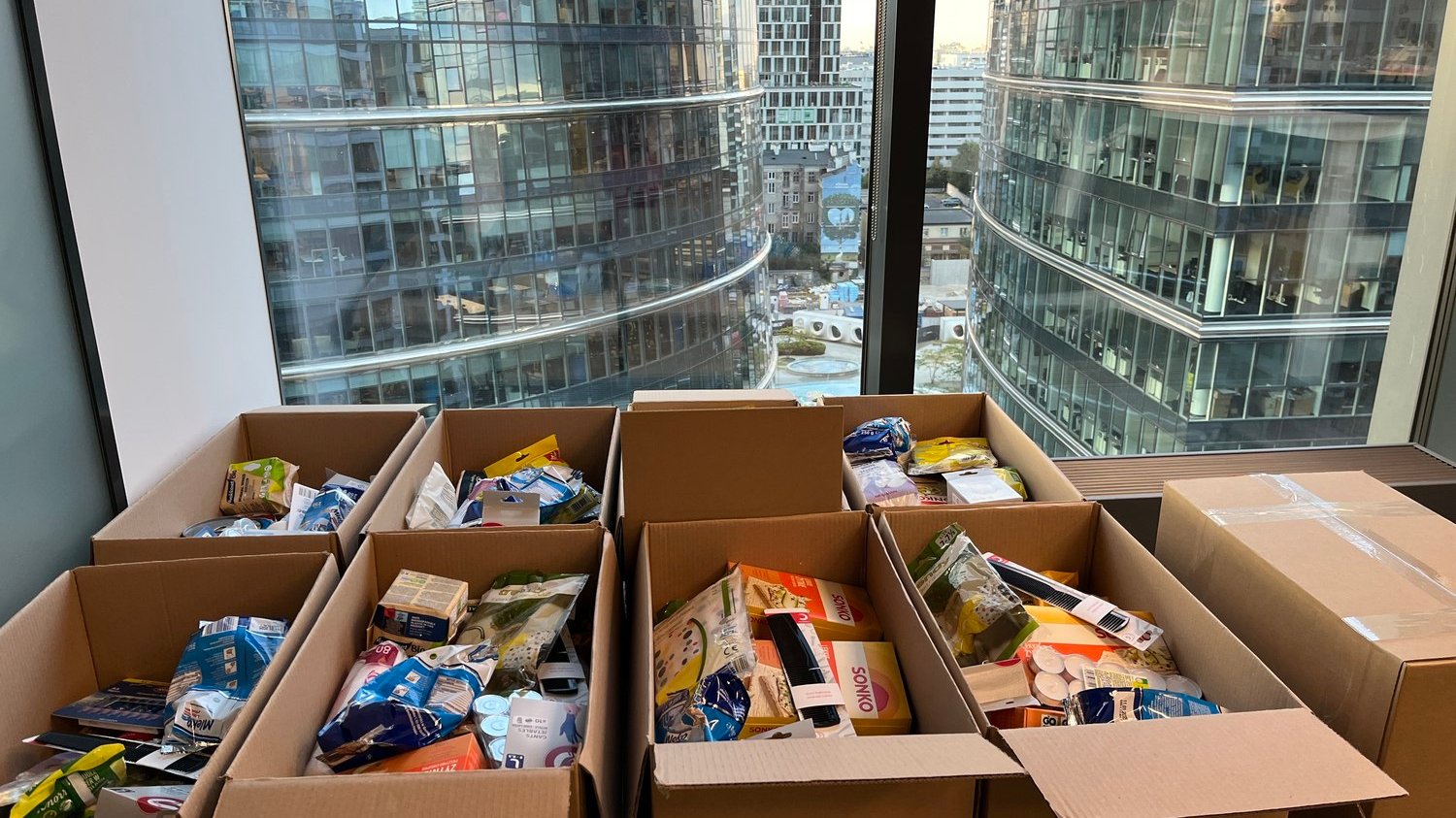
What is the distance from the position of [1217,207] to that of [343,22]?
211cm

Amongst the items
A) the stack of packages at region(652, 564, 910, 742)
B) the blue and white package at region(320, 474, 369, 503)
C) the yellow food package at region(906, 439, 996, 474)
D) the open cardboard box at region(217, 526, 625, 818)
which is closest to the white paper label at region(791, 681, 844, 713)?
the stack of packages at region(652, 564, 910, 742)

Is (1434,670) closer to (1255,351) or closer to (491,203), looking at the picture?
(1255,351)

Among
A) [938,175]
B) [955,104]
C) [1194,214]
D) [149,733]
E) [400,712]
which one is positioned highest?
[955,104]

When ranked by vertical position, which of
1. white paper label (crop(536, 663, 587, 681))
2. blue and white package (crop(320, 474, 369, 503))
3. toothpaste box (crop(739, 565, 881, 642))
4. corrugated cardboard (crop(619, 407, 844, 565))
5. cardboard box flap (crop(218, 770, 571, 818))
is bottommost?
white paper label (crop(536, 663, 587, 681))

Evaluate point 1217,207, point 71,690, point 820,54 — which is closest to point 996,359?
point 1217,207

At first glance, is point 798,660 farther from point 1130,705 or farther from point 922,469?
point 922,469

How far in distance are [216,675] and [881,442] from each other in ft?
4.08

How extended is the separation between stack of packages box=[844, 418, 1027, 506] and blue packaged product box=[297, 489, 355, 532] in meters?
0.99

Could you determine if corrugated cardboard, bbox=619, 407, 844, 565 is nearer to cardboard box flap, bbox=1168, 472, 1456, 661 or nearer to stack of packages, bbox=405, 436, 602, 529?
stack of packages, bbox=405, 436, 602, 529

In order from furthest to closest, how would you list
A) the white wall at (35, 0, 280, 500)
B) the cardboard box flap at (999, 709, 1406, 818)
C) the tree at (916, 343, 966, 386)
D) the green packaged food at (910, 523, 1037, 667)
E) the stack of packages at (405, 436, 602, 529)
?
the tree at (916, 343, 966, 386) < the stack of packages at (405, 436, 602, 529) < the white wall at (35, 0, 280, 500) < the green packaged food at (910, 523, 1037, 667) < the cardboard box flap at (999, 709, 1406, 818)

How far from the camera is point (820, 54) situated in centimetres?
220

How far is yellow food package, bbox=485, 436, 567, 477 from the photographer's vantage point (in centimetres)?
191

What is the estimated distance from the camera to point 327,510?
1.75 m

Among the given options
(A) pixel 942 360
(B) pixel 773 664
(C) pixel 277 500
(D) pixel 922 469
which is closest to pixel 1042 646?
(B) pixel 773 664
